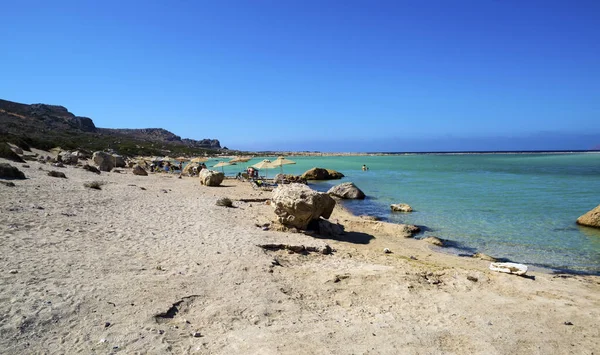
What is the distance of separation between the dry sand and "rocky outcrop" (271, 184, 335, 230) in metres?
1.41

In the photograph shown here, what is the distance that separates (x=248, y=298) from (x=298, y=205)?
18.3ft

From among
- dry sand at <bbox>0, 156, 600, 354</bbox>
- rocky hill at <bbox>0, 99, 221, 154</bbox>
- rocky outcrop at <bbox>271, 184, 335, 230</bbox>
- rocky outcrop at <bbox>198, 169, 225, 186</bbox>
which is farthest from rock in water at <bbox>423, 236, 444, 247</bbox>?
rocky hill at <bbox>0, 99, 221, 154</bbox>

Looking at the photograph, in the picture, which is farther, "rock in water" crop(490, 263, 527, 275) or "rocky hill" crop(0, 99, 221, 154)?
"rocky hill" crop(0, 99, 221, 154)

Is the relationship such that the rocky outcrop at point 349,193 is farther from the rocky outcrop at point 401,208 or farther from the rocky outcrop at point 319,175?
the rocky outcrop at point 319,175

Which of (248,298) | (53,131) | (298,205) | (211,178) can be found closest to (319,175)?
(211,178)

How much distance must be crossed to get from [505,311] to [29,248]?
9.14 metres

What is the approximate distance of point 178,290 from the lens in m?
6.09

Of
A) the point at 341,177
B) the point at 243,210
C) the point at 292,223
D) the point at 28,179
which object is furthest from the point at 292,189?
the point at 341,177

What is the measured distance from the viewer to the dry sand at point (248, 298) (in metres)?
4.69

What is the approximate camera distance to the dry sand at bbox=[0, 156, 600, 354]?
185 inches

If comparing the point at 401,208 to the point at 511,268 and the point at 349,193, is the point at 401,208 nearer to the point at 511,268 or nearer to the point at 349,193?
the point at 349,193

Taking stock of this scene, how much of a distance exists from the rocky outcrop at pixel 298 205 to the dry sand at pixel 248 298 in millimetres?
1409

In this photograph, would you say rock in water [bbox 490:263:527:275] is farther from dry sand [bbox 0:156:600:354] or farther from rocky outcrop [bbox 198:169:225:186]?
rocky outcrop [bbox 198:169:225:186]

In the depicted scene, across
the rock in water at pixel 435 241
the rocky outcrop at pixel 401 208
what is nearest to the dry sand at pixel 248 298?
the rock in water at pixel 435 241
